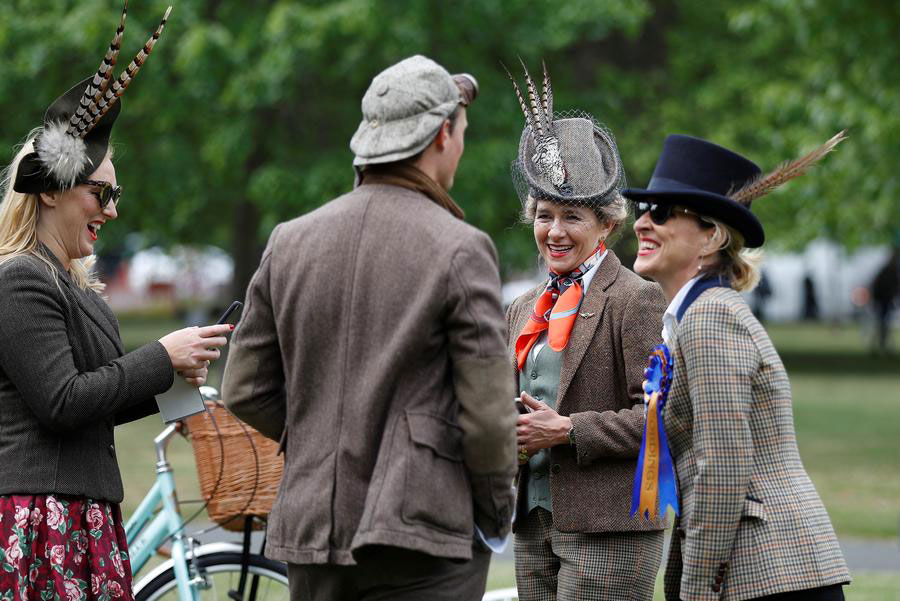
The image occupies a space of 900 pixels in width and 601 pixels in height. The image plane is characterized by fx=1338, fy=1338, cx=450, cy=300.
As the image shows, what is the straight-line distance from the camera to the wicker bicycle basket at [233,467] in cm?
468

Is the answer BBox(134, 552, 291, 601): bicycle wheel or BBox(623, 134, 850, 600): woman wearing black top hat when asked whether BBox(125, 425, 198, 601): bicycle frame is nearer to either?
BBox(134, 552, 291, 601): bicycle wheel

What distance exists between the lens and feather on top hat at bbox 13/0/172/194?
3908 mm

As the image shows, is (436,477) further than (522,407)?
No

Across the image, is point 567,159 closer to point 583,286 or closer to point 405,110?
point 583,286

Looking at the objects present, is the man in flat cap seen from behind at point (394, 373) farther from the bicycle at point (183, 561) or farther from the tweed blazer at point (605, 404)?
the bicycle at point (183, 561)

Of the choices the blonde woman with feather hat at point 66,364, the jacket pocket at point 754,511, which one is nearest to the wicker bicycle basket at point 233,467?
the blonde woman with feather hat at point 66,364

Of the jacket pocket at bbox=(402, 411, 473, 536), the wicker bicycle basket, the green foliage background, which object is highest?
the green foliage background

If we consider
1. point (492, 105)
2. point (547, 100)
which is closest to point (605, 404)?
point (547, 100)

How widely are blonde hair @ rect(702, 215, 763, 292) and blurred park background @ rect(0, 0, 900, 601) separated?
240 inches

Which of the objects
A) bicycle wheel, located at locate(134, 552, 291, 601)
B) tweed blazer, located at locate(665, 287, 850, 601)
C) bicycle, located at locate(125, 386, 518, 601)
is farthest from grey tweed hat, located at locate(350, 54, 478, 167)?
bicycle wheel, located at locate(134, 552, 291, 601)

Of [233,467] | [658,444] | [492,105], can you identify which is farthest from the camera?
[492,105]

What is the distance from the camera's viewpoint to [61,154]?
3.92m

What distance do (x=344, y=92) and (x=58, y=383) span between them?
1478cm

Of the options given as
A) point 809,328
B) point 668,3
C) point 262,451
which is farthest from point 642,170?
point 809,328
